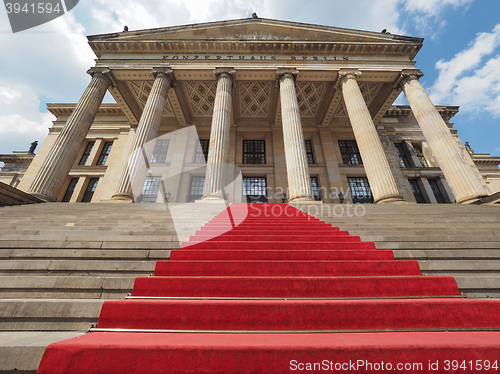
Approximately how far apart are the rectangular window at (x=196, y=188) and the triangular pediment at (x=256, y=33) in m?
10.1

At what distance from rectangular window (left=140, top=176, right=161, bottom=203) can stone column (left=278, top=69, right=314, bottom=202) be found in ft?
36.5

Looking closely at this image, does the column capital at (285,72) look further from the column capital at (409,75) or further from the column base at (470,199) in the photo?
the column base at (470,199)

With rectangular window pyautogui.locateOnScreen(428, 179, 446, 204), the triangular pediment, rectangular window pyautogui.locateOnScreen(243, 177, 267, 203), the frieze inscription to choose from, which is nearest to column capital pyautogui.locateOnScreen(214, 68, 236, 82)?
Result: the frieze inscription

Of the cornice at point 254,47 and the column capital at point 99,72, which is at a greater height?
the cornice at point 254,47

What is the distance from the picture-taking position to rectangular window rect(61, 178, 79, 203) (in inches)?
659

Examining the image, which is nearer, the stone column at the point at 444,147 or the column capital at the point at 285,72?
the stone column at the point at 444,147

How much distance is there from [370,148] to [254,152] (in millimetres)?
9948

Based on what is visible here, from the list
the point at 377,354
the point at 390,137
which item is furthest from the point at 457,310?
the point at 390,137

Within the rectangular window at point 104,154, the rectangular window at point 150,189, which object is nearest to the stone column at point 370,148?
the rectangular window at point 150,189

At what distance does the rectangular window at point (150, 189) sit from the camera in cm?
1623

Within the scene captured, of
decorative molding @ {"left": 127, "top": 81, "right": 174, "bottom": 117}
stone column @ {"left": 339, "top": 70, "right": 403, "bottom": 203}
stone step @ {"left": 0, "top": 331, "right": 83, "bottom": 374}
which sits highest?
decorative molding @ {"left": 127, "top": 81, "right": 174, "bottom": 117}

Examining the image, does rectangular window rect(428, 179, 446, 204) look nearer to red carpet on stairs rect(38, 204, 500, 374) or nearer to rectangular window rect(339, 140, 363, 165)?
rectangular window rect(339, 140, 363, 165)

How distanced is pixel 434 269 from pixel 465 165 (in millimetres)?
11047

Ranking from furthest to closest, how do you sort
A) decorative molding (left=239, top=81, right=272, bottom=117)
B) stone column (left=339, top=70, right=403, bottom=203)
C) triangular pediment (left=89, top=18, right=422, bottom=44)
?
decorative molding (left=239, top=81, right=272, bottom=117) → triangular pediment (left=89, top=18, right=422, bottom=44) → stone column (left=339, top=70, right=403, bottom=203)
